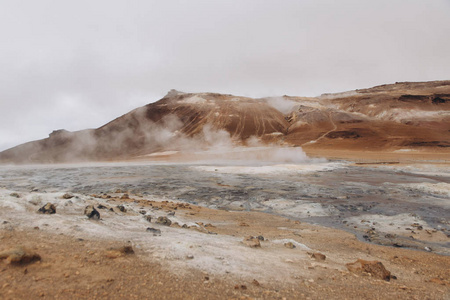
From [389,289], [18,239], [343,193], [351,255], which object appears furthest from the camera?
[343,193]

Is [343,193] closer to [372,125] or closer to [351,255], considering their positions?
[351,255]

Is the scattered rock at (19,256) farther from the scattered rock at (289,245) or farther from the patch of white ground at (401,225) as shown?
the patch of white ground at (401,225)

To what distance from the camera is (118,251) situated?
3918mm

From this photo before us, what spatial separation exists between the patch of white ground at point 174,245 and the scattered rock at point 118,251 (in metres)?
0.16

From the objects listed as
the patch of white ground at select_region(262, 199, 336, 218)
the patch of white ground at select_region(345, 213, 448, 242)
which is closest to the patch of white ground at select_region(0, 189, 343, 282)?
the patch of white ground at select_region(345, 213, 448, 242)

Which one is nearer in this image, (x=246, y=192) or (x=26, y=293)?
(x=26, y=293)

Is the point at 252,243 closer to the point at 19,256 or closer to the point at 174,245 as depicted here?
the point at 174,245

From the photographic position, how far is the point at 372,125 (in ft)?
212

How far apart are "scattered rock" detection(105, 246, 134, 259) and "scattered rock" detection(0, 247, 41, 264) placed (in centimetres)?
80

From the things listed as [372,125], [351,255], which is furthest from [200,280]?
[372,125]

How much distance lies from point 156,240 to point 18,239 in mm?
1908

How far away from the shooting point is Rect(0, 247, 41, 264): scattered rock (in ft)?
10.8

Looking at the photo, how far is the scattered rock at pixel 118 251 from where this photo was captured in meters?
3.83

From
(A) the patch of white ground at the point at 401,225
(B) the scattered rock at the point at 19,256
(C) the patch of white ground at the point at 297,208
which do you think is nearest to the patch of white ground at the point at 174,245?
(B) the scattered rock at the point at 19,256
